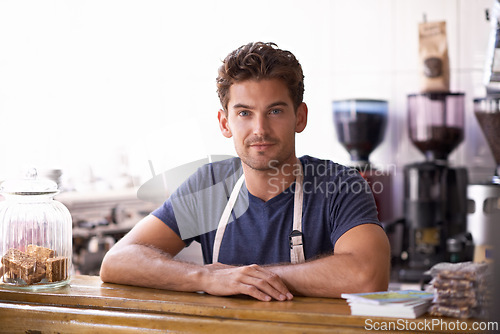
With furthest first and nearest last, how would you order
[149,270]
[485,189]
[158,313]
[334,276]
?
[485,189] < [149,270] < [334,276] < [158,313]

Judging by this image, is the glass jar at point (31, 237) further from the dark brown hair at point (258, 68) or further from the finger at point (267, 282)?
the dark brown hair at point (258, 68)

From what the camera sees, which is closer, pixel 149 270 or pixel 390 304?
pixel 390 304

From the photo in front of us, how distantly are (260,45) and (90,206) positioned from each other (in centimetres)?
249

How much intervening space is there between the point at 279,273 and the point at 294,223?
0.35 m

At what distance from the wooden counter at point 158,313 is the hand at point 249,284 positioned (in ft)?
0.07

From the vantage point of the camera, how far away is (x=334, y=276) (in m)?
1.58

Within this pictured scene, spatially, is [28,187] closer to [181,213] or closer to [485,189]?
[181,213]

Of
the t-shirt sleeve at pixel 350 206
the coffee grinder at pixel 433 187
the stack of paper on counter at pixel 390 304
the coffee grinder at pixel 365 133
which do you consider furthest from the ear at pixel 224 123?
the coffee grinder at pixel 365 133

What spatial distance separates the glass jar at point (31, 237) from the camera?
1.61 metres

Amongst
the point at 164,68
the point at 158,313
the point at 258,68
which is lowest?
the point at 158,313

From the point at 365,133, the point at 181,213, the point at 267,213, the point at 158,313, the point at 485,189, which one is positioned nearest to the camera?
the point at 158,313

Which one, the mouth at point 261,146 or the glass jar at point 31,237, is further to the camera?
the mouth at point 261,146

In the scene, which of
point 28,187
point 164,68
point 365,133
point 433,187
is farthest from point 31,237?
point 164,68

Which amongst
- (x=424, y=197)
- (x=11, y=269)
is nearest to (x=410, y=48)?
(x=424, y=197)
